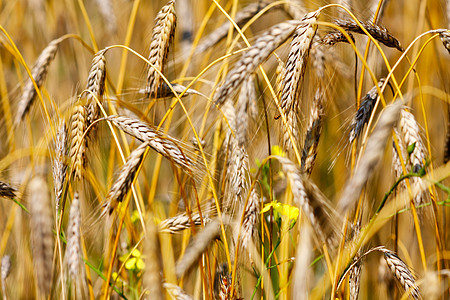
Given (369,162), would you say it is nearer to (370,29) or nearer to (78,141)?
(370,29)

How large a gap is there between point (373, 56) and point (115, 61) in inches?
77.1

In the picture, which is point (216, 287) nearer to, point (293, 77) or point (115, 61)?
point (293, 77)

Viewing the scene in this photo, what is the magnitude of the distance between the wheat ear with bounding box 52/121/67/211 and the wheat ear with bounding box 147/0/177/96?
0.27 m

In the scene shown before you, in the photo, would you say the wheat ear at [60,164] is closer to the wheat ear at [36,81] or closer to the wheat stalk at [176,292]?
the wheat stalk at [176,292]

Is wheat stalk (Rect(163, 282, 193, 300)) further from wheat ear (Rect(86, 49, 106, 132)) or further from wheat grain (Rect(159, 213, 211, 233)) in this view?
wheat ear (Rect(86, 49, 106, 132))

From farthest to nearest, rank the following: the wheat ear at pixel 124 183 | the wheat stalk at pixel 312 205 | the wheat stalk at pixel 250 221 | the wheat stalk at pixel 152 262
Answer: the wheat stalk at pixel 250 221
the wheat ear at pixel 124 183
the wheat stalk at pixel 312 205
the wheat stalk at pixel 152 262

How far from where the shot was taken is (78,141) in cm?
118

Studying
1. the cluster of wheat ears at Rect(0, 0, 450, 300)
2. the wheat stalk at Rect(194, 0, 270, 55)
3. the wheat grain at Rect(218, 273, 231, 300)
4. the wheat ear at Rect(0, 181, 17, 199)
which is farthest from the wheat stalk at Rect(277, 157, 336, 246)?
the wheat stalk at Rect(194, 0, 270, 55)

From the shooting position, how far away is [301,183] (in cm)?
96

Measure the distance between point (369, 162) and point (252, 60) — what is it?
35cm

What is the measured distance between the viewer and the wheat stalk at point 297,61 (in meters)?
1.03

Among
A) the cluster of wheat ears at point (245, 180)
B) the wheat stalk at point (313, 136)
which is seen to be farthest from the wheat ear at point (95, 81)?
the wheat stalk at point (313, 136)

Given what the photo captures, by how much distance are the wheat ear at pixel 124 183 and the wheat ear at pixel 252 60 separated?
0.23 m

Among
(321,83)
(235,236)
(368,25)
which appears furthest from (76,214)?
(368,25)
